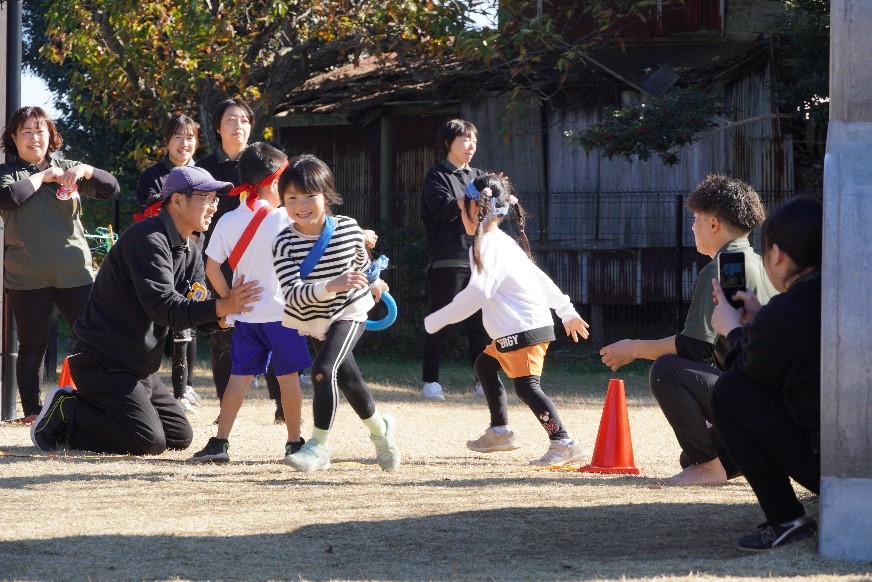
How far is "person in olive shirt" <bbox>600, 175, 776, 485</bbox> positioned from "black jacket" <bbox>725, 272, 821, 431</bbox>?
121 centimetres

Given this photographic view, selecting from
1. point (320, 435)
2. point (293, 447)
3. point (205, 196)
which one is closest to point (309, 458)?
point (320, 435)

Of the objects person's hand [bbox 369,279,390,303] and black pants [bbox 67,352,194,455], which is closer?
person's hand [bbox 369,279,390,303]

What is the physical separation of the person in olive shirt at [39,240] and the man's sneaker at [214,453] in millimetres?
1786

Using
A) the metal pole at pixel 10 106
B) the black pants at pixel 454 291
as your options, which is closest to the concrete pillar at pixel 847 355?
the black pants at pixel 454 291

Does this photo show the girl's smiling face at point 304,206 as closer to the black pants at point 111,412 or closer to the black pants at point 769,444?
the black pants at point 111,412

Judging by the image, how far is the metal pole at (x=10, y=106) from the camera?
316 inches

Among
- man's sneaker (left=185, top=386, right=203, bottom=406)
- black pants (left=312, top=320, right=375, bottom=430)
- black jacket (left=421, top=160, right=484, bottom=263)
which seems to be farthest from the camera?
black jacket (left=421, top=160, right=484, bottom=263)

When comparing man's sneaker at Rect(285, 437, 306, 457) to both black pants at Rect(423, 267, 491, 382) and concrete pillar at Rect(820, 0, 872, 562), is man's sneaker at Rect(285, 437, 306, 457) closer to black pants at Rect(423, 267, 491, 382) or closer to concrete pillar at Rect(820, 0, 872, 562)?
concrete pillar at Rect(820, 0, 872, 562)

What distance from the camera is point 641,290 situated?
1454 centimetres

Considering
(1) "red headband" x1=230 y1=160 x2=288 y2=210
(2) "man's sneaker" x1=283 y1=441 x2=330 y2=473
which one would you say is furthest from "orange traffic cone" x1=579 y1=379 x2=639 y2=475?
(1) "red headband" x1=230 y1=160 x2=288 y2=210

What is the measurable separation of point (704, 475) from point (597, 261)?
363 inches

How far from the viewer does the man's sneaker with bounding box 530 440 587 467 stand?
246 inches

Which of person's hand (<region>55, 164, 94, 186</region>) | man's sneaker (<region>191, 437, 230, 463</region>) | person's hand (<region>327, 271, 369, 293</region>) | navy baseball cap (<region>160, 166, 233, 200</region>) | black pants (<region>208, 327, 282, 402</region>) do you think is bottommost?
man's sneaker (<region>191, 437, 230, 463</region>)

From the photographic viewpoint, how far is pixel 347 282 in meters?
5.58
